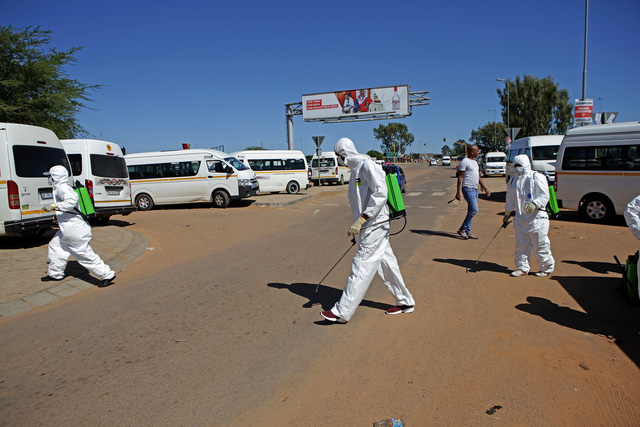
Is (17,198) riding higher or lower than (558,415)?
higher

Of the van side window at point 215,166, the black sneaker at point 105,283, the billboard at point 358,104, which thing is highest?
the billboard at point 358,104

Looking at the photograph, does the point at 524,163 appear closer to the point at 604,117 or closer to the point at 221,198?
the point at 221,198

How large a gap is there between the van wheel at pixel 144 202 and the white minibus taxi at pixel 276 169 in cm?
525

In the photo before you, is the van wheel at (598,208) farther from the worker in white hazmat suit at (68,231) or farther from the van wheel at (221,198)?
the van wheel at (221,198)

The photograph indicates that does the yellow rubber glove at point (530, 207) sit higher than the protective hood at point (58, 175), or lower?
lower

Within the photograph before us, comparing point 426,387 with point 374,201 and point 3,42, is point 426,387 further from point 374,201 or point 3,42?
point 3,42

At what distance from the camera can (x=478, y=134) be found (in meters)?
90.8

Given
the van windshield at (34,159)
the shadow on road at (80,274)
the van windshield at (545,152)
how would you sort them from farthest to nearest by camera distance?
the van windshield at (545,152)
the van windshield at (34,159)
the shadow on road at (80,274)

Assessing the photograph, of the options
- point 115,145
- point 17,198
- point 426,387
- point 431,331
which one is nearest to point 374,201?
point 431,331

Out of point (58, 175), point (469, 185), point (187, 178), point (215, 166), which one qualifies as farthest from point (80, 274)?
point (187, 178)

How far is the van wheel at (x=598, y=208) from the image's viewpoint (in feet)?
34.4

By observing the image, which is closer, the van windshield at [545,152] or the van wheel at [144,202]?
the van wheel at [144,202]

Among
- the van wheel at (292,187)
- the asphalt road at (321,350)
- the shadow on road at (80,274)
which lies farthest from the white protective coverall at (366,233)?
the van wheel at (292,187)

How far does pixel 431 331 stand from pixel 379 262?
2.79ft
